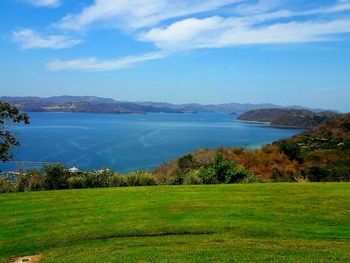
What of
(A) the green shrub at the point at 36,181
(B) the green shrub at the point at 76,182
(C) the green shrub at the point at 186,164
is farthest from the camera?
(C) the green shrub at the point at 186,164

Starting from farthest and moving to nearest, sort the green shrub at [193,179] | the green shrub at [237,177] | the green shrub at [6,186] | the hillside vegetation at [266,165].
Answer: the hillside vegetation at [266,165]
the green shrub at [237,177]
the green shrub at [193,179]
the green shrub at [6,186]

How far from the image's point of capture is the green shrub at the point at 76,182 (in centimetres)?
1937

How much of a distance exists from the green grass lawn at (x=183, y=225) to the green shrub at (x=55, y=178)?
3.67 m

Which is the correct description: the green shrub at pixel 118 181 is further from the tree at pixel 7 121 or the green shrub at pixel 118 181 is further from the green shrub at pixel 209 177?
the tree at pixel 7 121

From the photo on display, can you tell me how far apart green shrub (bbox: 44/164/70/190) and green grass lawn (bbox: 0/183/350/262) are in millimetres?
3668

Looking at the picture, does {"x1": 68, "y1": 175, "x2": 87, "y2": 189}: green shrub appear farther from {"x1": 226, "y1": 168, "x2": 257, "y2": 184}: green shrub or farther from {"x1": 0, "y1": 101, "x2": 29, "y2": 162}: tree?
{"x1": 226, "y1": 168, "x2": 257, "y2": 184}: green shrub

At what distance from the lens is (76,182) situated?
763 inches

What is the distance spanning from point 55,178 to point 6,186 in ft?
6.90

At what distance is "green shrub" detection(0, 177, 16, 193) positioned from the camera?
59.2ft

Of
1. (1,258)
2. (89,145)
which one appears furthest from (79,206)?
(89,145)

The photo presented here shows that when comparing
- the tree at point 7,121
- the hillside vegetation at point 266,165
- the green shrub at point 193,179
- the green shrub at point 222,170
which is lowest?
Result: the hillside vegetation at point 266,165

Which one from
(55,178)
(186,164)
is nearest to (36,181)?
(55,178)

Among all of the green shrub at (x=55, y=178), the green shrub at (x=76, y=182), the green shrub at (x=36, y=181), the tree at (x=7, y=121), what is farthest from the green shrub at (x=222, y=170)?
the tree at (x=7, y=121)

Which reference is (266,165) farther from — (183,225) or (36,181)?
(183,225)
